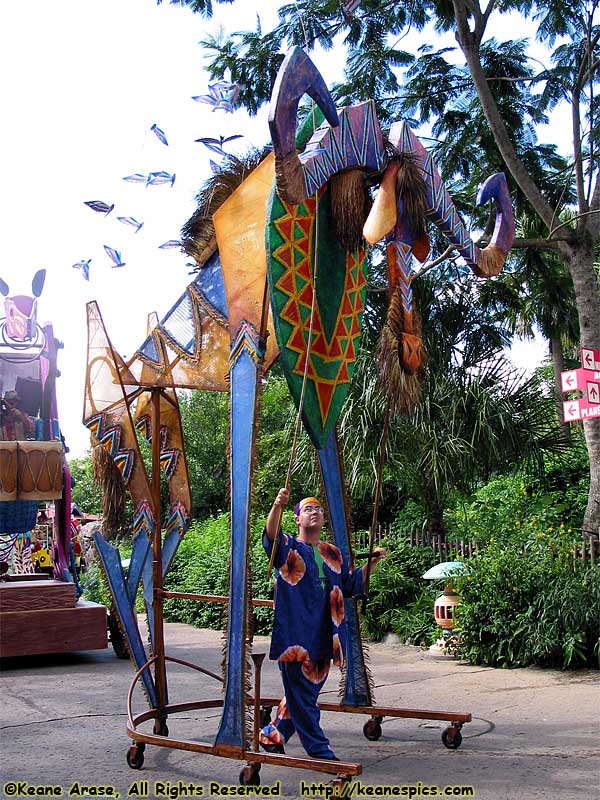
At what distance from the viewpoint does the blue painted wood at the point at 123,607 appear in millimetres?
5430

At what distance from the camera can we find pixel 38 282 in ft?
32.8

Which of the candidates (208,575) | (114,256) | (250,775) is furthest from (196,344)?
(208,575)

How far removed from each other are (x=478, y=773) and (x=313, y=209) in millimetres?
3154

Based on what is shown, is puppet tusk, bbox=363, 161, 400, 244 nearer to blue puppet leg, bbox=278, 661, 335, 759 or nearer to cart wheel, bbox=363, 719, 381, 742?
blue puppet leg, bbox=278, 661, 335, 759

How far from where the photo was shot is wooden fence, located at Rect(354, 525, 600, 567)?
8.63m

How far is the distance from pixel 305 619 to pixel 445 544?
627 cm

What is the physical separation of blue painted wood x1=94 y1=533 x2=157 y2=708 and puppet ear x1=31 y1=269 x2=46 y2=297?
5.13 metres

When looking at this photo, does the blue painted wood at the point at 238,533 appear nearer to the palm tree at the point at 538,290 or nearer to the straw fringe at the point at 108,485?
the straw fringe at the point at 108,485

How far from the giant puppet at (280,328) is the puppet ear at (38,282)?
4517 millimetres

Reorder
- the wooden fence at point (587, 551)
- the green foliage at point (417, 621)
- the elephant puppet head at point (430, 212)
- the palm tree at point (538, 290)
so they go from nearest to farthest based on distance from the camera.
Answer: the elephant puppet head at point (430, 212) → the wooden fence at point (587, 551) → the green foliage at point (417, 621) → the palm tree at point (538, 290)

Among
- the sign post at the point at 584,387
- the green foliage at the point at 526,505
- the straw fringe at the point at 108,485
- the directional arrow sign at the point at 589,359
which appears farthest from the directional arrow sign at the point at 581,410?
the straw fringe at the point at 108,485

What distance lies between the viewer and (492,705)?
21.4 ft

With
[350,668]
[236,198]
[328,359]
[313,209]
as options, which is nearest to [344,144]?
[313,209]

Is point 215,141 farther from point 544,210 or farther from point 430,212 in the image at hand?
point 544,210
